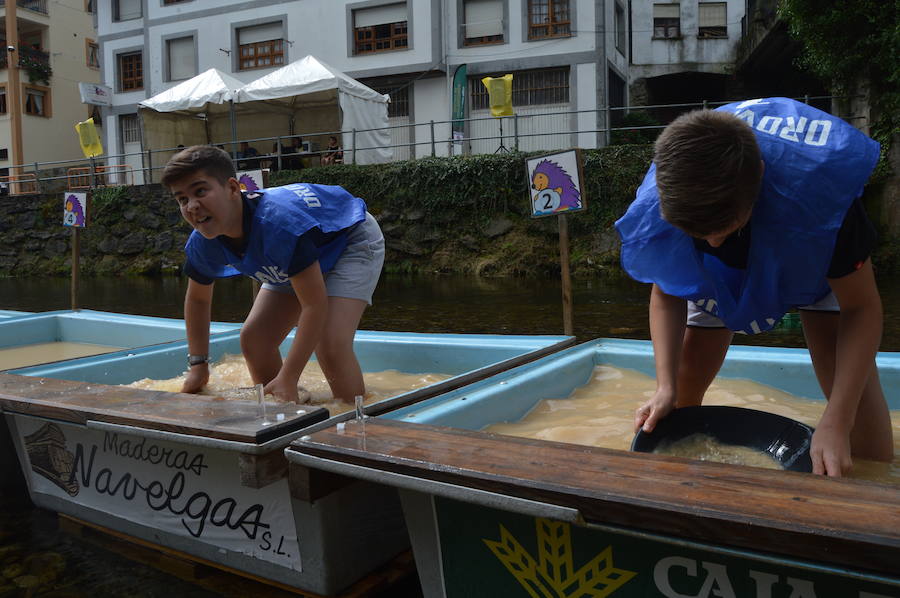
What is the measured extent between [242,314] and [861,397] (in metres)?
7.97

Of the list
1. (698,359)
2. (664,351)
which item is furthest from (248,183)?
(664,351)

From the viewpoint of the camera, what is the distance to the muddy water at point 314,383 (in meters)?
3.06

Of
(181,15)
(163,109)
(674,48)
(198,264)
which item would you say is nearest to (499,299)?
(198,264)

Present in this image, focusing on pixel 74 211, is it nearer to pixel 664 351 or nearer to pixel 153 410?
pixel 153 410

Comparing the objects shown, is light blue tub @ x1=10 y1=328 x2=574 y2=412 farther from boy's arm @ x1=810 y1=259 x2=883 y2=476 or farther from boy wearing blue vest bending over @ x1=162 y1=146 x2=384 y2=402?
boy's arm @ x1=810 y1=259 x2=883 y2=476

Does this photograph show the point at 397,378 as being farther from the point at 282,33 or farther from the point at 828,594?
the point at 282,33

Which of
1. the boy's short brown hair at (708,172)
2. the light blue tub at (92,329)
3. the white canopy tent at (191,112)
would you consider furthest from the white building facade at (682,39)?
the boy's short brown hair at (708,172)

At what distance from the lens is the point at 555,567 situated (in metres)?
1.46

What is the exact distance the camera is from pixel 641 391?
2.93 meters

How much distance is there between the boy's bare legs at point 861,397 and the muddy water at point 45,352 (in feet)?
13.9

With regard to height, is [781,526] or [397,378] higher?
[781,526]

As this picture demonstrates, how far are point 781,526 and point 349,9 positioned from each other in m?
18.6

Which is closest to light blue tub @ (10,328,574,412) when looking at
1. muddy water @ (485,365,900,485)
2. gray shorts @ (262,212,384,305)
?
muddy water @ (485,365,900,485)

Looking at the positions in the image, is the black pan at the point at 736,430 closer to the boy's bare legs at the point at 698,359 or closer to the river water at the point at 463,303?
the boy's bare legs at the point at 698,359
